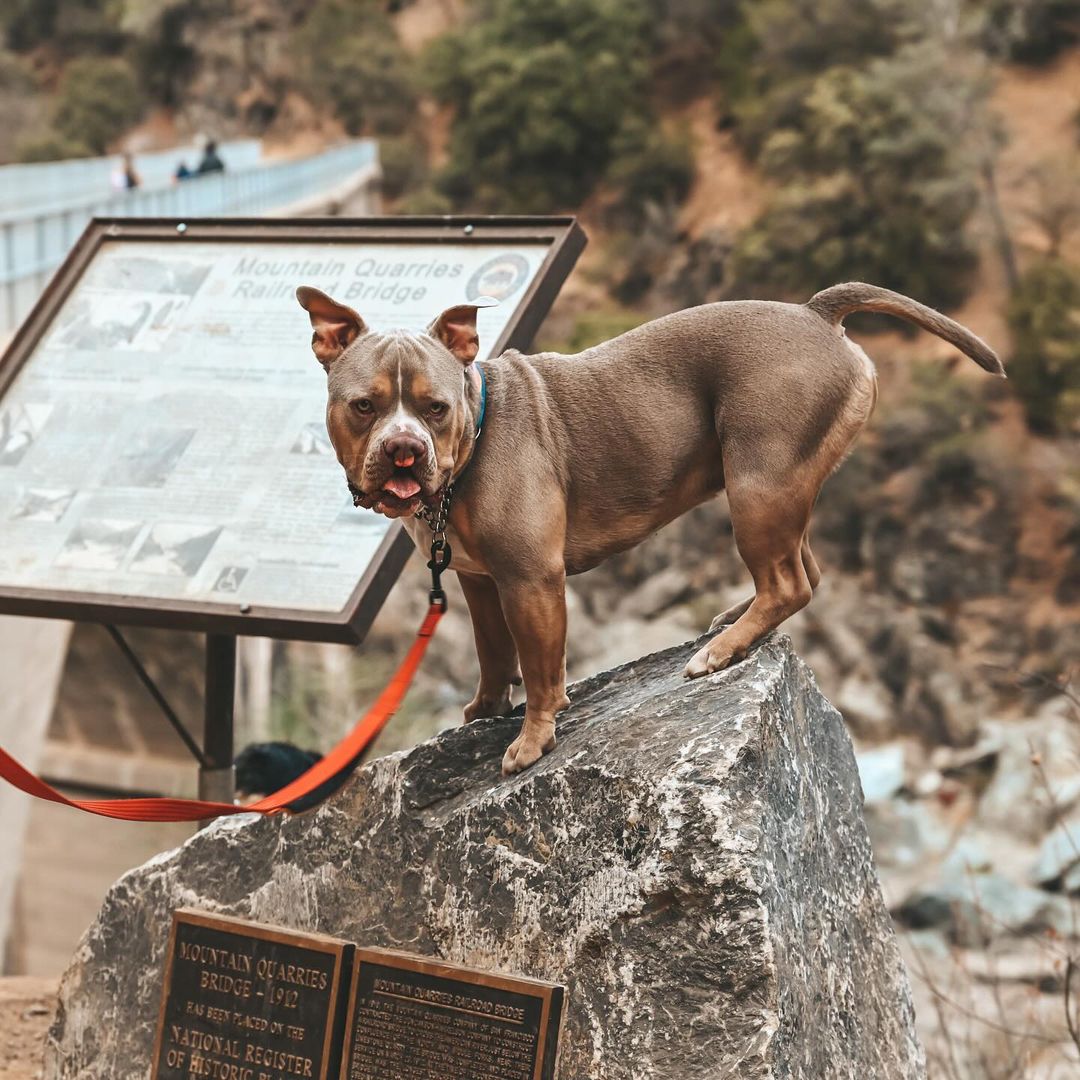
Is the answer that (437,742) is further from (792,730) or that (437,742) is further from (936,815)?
(936,815)

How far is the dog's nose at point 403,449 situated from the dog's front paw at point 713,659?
3.32 feet

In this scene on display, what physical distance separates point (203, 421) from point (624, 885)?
2264mm

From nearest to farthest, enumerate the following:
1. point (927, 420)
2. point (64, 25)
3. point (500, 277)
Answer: point (500, 277) → point (927, 420) → point (64, 25)

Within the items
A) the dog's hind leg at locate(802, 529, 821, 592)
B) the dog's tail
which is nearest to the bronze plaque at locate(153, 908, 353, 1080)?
the dog's hind leg at locate(802, 529, 821, 592)

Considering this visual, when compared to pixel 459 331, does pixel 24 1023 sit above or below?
below

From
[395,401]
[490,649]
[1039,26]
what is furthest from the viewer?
[1039,26]

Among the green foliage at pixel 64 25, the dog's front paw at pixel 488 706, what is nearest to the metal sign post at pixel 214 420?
the dog's front paw at pixel 488 706

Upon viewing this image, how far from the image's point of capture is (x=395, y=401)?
339 cm

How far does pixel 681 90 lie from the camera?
120ft

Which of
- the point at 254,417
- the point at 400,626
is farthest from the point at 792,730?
the point at 400,626

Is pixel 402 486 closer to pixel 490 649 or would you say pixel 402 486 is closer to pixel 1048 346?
pixel 490 649

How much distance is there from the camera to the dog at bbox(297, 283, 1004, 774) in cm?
358

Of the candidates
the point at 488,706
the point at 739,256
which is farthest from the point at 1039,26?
the point at 488,706

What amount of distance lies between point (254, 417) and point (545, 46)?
32666 mm
